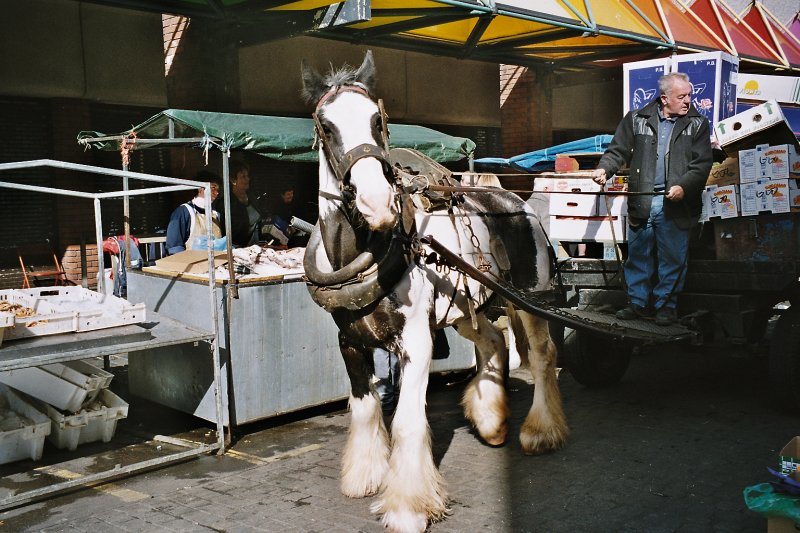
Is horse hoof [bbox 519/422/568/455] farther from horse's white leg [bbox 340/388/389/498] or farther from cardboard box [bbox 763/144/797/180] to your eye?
cardboard box [bbox 763/144/797/180]

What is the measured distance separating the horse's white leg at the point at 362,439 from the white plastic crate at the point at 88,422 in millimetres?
2212

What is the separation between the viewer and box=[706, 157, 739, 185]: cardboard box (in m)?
6.31

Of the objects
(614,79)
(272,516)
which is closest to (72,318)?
(272,516)

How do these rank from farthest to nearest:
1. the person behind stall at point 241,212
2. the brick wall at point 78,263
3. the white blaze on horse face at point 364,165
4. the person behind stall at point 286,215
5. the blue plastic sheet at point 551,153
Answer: the blue plastic sheet at point 551,153
the brick wall at point 78,263
the person behind stall at point 286,215
the person behind stall at point 241,212
the white blaze on horse face at point 364,165

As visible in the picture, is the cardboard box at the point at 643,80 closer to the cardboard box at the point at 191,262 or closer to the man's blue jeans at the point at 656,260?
the man's blue jeans at the point at 656,260

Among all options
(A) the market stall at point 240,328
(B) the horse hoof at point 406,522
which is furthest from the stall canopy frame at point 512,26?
(B) the horse hoof at point 406,522

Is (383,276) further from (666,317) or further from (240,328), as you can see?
(666,317)

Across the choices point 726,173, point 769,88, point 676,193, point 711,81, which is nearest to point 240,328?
point 676,193

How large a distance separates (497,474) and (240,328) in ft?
7.63

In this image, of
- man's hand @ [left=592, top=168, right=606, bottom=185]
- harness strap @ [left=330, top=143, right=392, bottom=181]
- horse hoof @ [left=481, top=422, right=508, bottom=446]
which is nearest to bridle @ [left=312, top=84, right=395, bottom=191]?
harness strap @ [left=330, top=143, right=392, bottom=181]

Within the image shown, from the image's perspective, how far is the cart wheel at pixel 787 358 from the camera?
5.99m

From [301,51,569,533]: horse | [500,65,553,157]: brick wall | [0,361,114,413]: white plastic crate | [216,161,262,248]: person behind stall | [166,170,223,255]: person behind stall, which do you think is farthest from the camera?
[500,65,553,157]: brick wall

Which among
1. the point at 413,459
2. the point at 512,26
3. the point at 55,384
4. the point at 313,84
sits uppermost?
the point at 512,26

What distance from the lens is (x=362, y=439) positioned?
496cm
